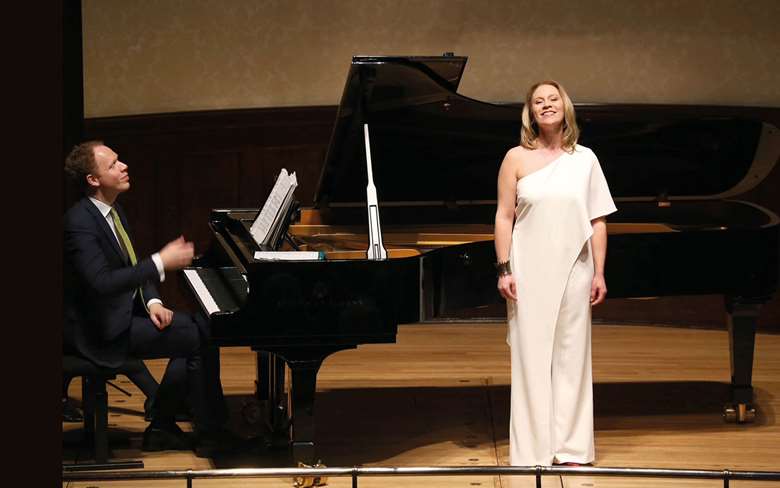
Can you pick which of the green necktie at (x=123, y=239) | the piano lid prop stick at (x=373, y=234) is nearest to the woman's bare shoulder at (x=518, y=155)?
the piano lid prop stick at (x=373, y=234)

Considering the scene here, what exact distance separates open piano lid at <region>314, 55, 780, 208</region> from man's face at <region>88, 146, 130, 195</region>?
2.77 ft

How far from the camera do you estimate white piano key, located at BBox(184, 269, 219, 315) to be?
11.4 ft

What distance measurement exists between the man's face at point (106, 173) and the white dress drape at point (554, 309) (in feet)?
4.73

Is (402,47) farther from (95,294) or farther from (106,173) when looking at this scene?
(95,294)

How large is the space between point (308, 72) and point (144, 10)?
3.62ft

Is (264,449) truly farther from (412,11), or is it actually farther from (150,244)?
(412,11)

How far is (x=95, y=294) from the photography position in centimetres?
A: 365

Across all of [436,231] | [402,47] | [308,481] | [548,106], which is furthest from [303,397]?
[402,47]

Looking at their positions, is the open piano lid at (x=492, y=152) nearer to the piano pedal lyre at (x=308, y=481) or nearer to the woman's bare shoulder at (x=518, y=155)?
the woman's bare shoulder at (x=518, y=155)

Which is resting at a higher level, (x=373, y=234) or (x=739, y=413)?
(x=373, y=234)

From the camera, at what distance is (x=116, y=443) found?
4020mm

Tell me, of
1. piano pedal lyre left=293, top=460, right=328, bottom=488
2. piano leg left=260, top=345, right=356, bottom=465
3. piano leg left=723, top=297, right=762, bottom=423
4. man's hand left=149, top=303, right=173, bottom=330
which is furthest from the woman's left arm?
man's hand left=149, top=303, right=173, bottom=330

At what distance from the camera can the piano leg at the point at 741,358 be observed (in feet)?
14.1

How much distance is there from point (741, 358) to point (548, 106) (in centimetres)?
160
